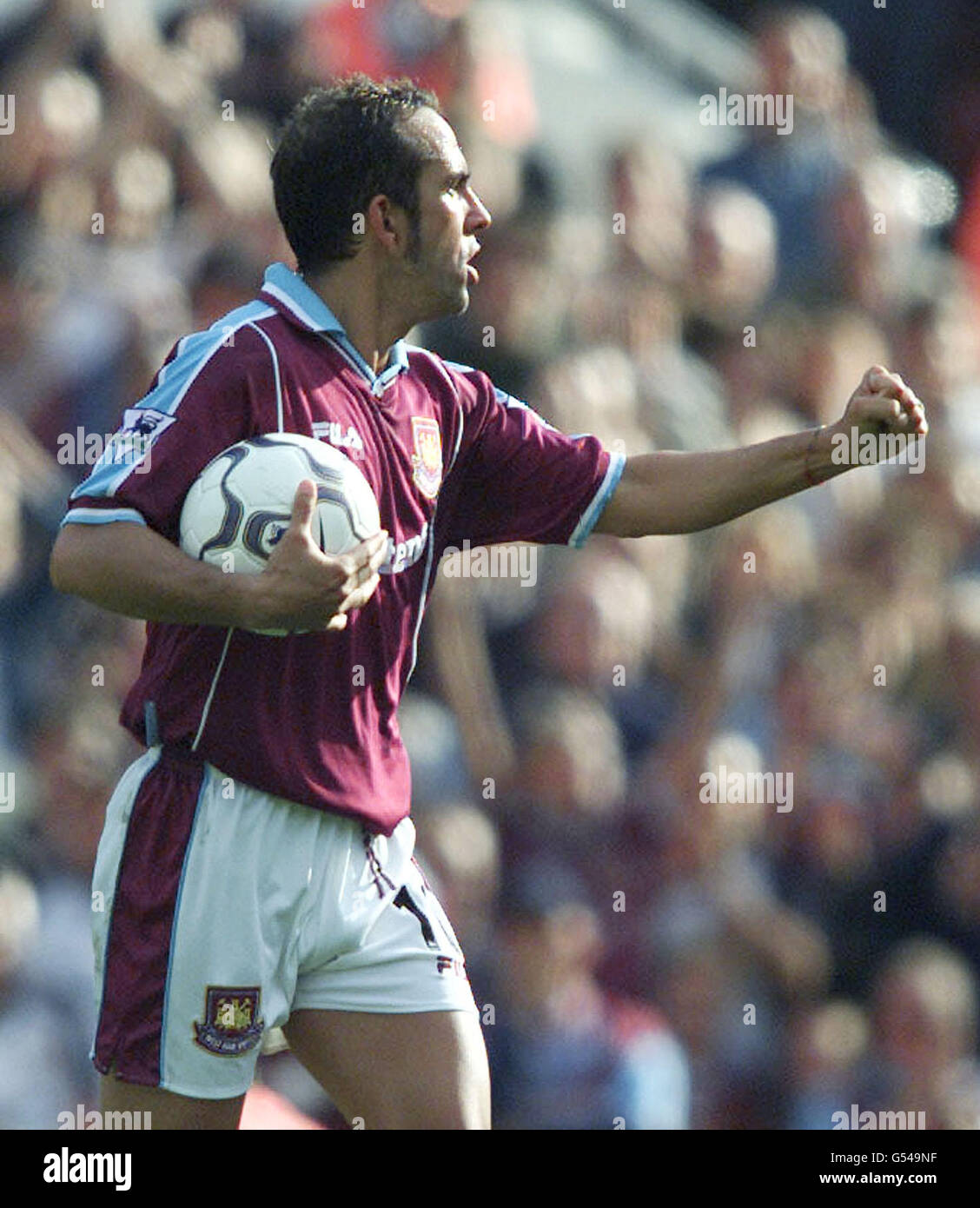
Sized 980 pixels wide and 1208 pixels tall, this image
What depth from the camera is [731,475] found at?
444 cm

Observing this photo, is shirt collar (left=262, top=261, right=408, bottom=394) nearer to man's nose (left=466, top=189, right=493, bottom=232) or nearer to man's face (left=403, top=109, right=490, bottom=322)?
man's face (left=403, top=109, right=490, bottom=322)

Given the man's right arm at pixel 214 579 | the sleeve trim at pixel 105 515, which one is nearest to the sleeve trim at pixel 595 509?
the man's right arm at pixel 214 579

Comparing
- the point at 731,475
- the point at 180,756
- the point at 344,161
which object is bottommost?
the point at 180,756

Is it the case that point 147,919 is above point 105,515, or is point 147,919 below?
below

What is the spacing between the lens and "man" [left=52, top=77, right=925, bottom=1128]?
3.83 meters

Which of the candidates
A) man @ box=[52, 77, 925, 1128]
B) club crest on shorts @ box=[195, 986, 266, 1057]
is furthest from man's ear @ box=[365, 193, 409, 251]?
club crest on shorts @ box=[195, 986, 266, 1057]

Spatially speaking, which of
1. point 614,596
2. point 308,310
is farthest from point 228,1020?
point 614,596

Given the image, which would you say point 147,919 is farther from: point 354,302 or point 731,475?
point 731,475

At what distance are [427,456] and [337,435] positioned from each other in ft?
0.83

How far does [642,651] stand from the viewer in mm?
7688

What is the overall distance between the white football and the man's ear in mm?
499

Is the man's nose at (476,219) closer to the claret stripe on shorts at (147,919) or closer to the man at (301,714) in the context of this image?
the man at (301,714)

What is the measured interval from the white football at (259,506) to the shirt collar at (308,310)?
12.4 inches
